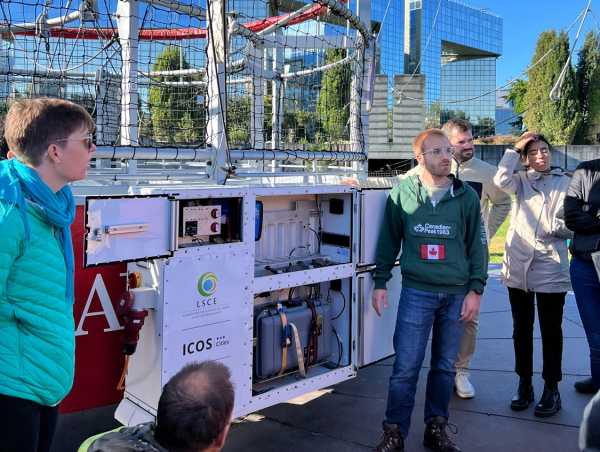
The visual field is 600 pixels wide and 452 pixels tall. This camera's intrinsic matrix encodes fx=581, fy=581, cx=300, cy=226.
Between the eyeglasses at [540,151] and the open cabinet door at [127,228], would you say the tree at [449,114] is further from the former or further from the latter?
the open cabinet door at [127,228]

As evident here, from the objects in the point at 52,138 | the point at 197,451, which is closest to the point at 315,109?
the point at 52,138

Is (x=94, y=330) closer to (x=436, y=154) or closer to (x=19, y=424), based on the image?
(x=19, y=424)

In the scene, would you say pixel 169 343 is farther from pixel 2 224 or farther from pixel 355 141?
pixel 355 141

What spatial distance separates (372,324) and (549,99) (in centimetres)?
3006

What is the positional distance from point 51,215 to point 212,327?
1.24 m

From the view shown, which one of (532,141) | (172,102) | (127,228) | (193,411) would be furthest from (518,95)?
(193,411)

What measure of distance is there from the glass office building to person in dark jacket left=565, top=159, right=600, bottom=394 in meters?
29.4

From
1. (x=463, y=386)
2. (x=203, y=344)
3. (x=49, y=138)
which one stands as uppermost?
(x=49, y=138)

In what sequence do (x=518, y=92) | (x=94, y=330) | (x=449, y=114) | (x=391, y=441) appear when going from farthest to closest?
(x=518, y=92)
(x=449, y=114)
(x=391, y=441)
(x=94, y=330)

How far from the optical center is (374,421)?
3756 millimetres

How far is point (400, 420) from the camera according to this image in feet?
10.8

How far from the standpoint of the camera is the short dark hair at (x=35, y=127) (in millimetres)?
1915

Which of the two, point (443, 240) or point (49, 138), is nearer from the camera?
point (49, 138)

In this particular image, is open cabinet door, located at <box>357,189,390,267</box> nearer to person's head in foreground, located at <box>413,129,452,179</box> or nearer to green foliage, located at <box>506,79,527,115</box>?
person's head in foreground, located at <box>413,129,452,179</box>
